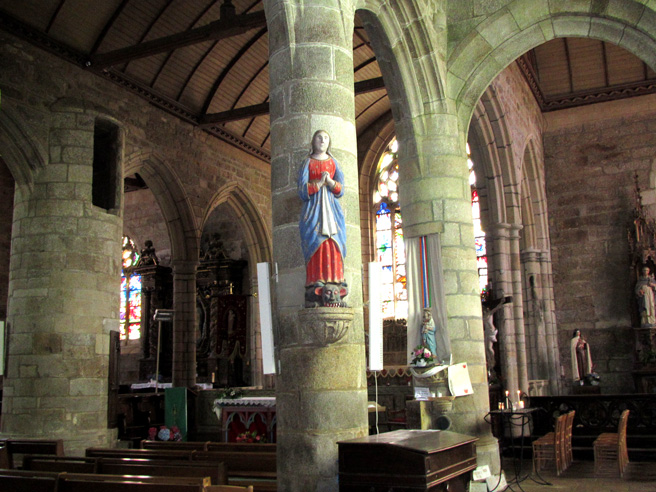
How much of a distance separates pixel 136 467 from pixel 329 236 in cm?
212

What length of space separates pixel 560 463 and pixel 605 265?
813 cm

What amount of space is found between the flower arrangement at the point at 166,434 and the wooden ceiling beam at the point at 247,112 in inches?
260

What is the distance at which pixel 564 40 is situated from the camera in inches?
577

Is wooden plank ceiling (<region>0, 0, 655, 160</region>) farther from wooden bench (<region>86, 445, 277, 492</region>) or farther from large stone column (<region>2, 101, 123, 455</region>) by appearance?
wooden bench (<region>86, 445, 277, 492</region>)

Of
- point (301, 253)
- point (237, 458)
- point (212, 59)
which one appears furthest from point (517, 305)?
point (301, 253)

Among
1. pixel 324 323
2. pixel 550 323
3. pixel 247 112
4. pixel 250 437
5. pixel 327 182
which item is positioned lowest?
pixel 250 437

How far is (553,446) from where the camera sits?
8484 mm

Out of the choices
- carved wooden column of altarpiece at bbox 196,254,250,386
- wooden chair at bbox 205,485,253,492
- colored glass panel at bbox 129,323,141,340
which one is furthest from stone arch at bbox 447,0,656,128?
colored glass panel at bbox 129,323,141,340

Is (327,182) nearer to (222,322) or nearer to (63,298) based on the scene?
(63,298)

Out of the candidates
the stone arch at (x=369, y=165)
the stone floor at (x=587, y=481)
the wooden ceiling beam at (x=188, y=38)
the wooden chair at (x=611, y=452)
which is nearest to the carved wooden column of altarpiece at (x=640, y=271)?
the stone floor at (x=587, y=481)

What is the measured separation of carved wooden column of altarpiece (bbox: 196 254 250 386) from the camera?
1716 centimetres

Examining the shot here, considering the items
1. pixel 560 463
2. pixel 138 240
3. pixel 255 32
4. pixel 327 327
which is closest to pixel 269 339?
pixel 327 327

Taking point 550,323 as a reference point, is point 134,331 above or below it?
above

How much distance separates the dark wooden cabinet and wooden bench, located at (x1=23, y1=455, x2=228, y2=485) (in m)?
0.82
